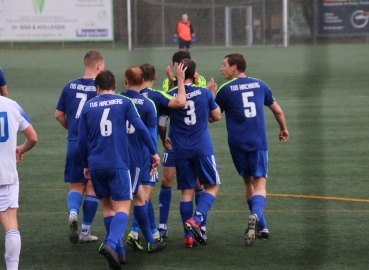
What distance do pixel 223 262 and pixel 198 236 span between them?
332 millimetres

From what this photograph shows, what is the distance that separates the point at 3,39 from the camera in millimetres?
25469

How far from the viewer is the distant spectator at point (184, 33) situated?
23.8 m

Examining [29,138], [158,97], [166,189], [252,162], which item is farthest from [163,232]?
[29,138]

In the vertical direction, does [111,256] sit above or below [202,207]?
below

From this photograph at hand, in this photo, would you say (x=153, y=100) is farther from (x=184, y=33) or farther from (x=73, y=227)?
(x=184, y=33)

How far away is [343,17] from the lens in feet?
69.8

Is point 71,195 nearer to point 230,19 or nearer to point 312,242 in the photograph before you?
point 312,242

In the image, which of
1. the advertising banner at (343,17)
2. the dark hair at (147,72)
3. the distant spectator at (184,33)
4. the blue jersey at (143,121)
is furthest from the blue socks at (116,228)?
the distant spectator at (184,33)

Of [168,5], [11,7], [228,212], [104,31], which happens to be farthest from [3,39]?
[228,212]

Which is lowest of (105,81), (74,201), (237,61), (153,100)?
(74,201)

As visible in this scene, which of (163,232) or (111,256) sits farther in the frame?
(163,232)

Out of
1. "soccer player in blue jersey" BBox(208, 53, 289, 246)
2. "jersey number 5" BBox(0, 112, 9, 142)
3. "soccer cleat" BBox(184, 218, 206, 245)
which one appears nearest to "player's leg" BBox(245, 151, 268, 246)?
"soccer player in blue jersey" BBox(208, 53, 289, 246)

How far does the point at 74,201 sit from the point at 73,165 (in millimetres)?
333

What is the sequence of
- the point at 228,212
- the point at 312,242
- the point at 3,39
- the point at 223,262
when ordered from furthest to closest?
the point at 3,39 < the point at 228,212 < the point at 312,242 < the point at 223,262
